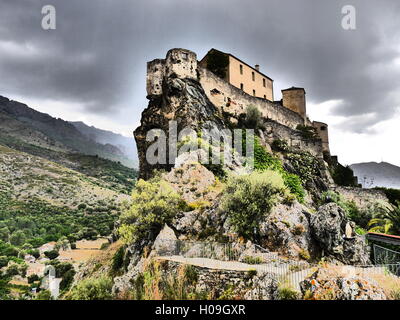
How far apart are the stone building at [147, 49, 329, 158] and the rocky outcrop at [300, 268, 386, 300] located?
23910 millimetres

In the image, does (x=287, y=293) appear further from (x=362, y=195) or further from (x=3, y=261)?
(x=3, y=261)

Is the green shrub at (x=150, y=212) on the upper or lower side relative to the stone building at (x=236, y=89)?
lower

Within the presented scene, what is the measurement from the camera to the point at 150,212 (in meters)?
15.6

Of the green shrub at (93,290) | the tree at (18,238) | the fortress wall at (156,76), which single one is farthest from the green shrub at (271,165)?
the tree at (18,238)

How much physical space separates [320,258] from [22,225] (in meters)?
62.0

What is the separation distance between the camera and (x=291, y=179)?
27891 millimetres

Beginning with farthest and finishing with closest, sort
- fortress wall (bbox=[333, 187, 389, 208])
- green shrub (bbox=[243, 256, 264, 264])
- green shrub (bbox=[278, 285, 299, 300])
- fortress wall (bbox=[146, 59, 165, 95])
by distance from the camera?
fortress wall (bbox=[333, 187, 389, 208]) → fortress wall (bbox=[146, 59, 165, 95]) → green shrub (bbox=[243, 256, 264, 264]) → green shrub (bbox=[278, 285, 299, 300])

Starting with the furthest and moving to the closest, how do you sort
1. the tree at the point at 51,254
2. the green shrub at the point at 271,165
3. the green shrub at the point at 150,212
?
the tree at the point at 51,254 → the green shrub at the point at 271,165 → the green shrub at the point at 150,212

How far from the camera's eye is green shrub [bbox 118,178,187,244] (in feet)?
51.3

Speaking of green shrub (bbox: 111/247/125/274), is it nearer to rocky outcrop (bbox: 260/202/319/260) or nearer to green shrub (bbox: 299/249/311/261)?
rocky outcrop (bbox: 260/202/319/260)

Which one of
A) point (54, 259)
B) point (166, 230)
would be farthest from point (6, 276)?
point (166, 230)

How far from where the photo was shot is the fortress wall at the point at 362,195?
1375 inches

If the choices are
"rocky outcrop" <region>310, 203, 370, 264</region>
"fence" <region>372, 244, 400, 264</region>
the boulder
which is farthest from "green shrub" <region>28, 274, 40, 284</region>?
"fence" <region>372, 244, 400, 264</region>

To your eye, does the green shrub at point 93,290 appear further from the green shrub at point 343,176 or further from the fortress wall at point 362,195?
the green shrub at point 343,176
